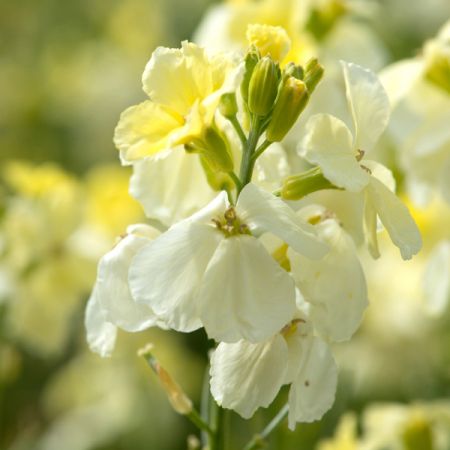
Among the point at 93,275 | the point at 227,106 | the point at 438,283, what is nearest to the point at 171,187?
the point at 227,106

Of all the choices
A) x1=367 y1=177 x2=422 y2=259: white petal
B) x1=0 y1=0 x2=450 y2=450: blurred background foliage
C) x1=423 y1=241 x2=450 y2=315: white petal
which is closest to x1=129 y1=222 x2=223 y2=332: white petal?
x1=367 y1=177 x2=422 y2=259: white petal

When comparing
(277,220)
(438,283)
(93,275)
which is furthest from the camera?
(93,275)

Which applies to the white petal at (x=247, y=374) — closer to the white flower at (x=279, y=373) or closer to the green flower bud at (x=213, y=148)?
the white flower at (x=279, y=373)

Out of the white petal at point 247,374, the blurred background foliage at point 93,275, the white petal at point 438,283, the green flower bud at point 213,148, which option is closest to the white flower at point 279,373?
the white petal at point 247,374

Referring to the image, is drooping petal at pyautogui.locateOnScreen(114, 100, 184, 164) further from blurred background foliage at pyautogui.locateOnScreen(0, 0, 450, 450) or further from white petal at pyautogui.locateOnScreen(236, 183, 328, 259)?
blurred background foliage at pyautogui.locateOnScreen(0, 0, 450, 450)

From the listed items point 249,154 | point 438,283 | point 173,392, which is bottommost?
point 438,283

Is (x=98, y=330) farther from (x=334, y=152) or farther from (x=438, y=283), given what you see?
(x=438, y=283)

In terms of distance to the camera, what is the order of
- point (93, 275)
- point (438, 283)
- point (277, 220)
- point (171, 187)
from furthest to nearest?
point (93, 275)
point (438, 283)
point (171, 187)
point (277, 220)
